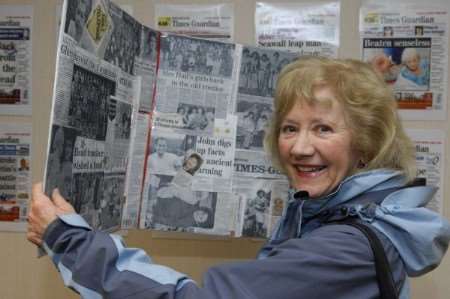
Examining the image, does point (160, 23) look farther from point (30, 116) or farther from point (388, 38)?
point (388, 38)

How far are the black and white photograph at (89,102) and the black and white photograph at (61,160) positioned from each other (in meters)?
0.03

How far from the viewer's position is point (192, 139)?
113 cm

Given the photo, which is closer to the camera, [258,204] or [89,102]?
[89,102]

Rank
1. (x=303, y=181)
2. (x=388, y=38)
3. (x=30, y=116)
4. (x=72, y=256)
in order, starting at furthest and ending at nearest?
1. (x=30, y=116)
2. (x=388, y=38)
3. (x=303, y=181)
4. (x=72, y=256)

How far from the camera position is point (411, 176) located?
0.79 meters

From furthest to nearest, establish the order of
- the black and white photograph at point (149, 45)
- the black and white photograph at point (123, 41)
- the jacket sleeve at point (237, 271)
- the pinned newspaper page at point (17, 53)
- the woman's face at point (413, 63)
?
the pinned newspaper page at point (17, 53) < the woman's face at point (413, 63) < the black and white photograph at point (149, 45) < the black and white photograph at point (123, 41) < the jacket sleeve at point (237, 271)

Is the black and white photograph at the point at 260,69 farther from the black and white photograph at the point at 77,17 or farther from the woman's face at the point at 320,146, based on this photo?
the black and white photograph at the point at 77,17

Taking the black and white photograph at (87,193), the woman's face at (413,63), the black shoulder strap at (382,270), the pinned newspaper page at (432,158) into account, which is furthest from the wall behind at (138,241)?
the black shoulder strap at (382,270)

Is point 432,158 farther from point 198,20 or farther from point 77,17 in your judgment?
point 77,17

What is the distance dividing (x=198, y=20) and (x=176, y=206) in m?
0.53

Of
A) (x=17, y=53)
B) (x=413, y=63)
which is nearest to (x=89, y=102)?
(x=17, y=53)

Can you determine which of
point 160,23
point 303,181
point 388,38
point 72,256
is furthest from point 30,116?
point 388,38

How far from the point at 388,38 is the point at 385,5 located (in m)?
0.09

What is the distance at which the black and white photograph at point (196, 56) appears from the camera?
111 centimetres
